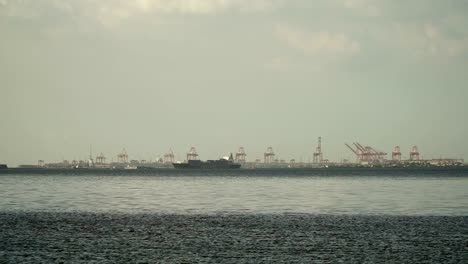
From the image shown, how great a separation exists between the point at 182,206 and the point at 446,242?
3803cm

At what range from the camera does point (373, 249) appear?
3709 cm

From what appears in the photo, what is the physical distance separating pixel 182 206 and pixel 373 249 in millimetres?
38182

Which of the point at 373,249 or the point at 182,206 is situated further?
the point at 182,206

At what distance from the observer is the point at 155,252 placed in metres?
35.9

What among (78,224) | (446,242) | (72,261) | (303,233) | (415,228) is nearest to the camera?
(72,261)

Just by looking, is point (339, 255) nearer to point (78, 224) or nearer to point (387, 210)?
point (78, 224)

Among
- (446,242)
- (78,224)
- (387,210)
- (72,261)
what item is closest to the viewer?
(72,261)

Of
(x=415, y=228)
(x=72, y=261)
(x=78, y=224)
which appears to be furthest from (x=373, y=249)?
(x=78, y=224)

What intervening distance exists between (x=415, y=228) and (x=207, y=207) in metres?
28.2

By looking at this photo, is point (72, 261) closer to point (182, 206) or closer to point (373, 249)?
point (373, 249)

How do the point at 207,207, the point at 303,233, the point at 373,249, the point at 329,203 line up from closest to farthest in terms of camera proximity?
the point at 373,249 → the point at 303,233 → the point at 207,207 → the point at 329,203

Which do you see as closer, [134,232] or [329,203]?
[134,232]

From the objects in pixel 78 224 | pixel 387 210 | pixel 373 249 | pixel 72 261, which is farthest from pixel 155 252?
pixel 387 210

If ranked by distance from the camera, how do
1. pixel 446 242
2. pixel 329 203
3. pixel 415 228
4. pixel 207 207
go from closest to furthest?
pixel 446 242
pixel 415 228
pixel 207 207
pixel 329 203
